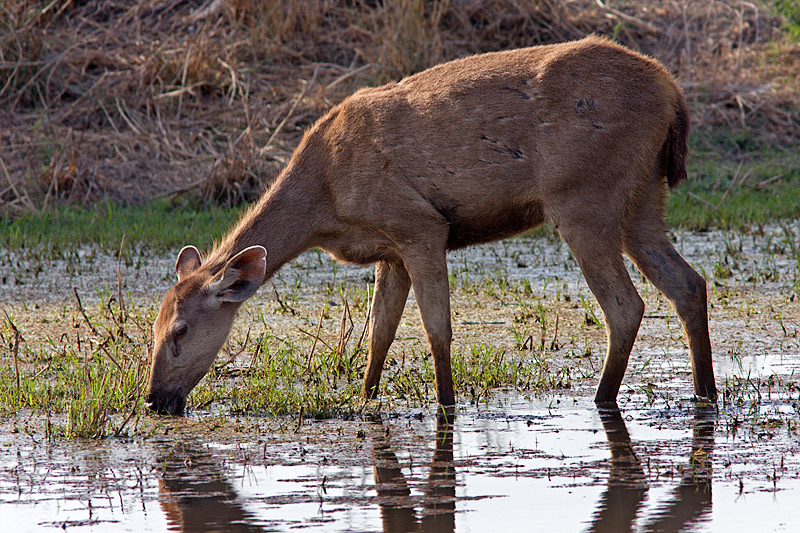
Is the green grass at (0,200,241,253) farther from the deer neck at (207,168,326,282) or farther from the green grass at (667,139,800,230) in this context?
the green grass at (667,139,800,230)

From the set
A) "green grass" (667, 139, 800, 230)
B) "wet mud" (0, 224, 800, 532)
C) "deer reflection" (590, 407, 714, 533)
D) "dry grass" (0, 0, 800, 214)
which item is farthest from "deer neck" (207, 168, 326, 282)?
"dry grass" (0, 0, 800, 214)

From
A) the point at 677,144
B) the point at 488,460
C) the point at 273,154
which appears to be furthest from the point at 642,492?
the point at 273,154

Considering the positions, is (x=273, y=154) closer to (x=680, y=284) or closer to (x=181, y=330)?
(x=181, y=330)

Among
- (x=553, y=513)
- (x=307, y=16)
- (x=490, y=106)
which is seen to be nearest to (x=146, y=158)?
(x=307, y=16)

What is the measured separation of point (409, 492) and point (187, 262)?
2.78 m

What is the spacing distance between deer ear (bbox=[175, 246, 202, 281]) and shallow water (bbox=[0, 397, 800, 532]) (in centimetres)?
110

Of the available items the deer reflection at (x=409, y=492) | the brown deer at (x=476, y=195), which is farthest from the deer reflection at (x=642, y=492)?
the brown deer at (x=476, y=195)

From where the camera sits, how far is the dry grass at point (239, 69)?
1462cm

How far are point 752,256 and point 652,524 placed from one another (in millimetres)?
7026

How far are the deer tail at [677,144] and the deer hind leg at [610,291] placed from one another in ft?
1.96

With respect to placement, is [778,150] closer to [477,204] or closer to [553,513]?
[477,204]

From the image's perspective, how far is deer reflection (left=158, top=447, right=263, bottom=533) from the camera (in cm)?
459

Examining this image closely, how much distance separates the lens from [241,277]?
22.0 ft

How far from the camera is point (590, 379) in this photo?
7.24 metres
